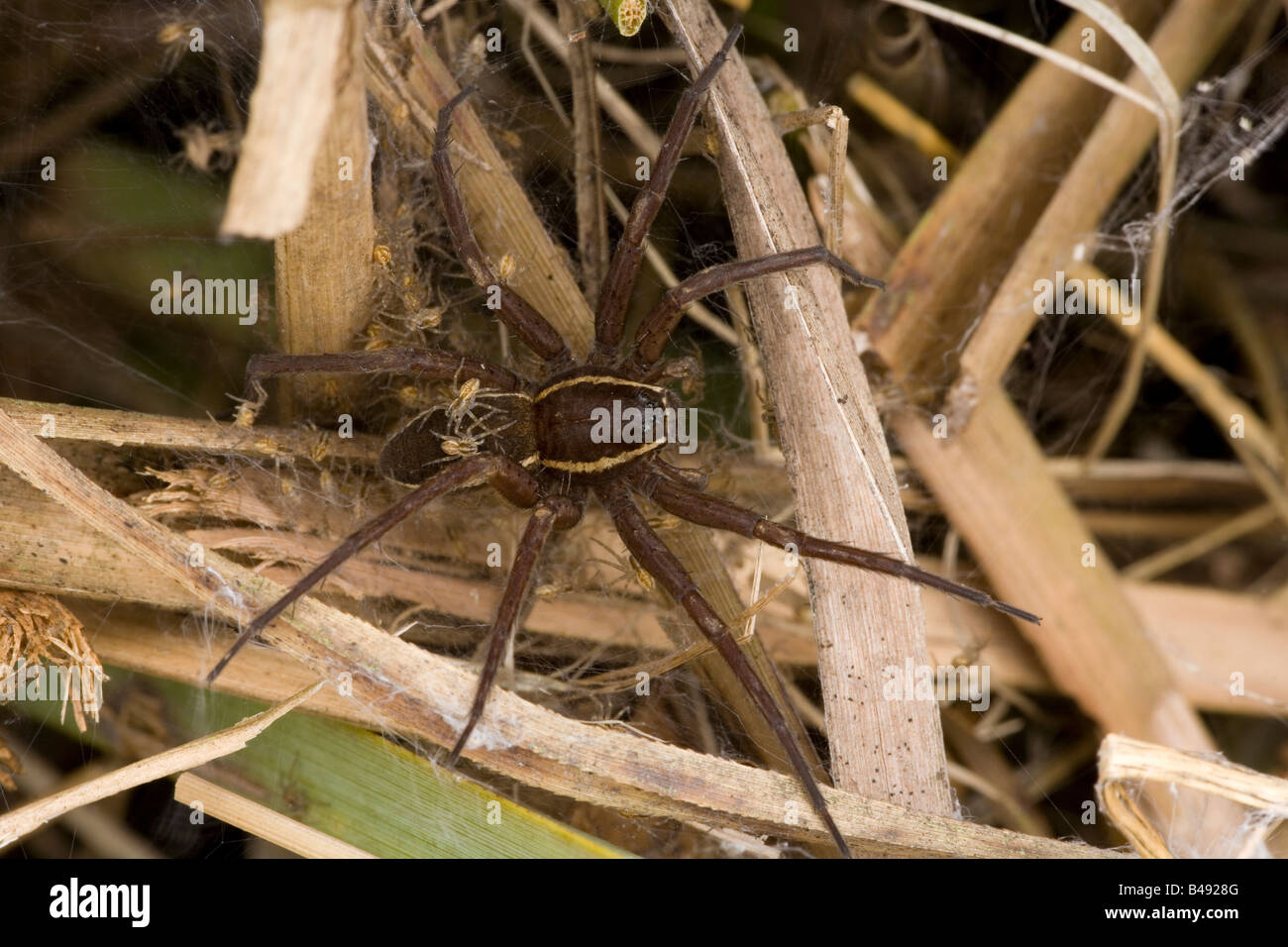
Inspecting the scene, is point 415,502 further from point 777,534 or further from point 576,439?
point 777,534

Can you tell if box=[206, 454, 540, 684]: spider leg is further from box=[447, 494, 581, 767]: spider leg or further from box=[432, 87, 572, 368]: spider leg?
box=[432, 87, 572, 368]: spider leg

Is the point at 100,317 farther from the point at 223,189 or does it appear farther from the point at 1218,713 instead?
the point at 1218,713

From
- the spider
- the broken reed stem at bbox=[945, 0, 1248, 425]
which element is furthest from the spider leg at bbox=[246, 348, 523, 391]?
the broken reed stem at bbox=[945, 0, 1248, 425]

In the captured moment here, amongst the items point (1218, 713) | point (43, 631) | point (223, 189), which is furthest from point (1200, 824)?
point (223, 189)

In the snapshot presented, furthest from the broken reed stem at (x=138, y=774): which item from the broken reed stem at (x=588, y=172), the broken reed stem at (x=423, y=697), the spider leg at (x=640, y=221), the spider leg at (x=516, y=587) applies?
the broken reed stem at (x=588, y=172)

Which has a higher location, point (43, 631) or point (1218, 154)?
point (1218, 154)

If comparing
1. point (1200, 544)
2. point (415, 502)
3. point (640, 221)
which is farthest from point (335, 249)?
point (1200, 544)

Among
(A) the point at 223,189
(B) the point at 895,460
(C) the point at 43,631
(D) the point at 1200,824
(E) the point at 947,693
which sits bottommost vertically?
(D) the point at 1200,824
